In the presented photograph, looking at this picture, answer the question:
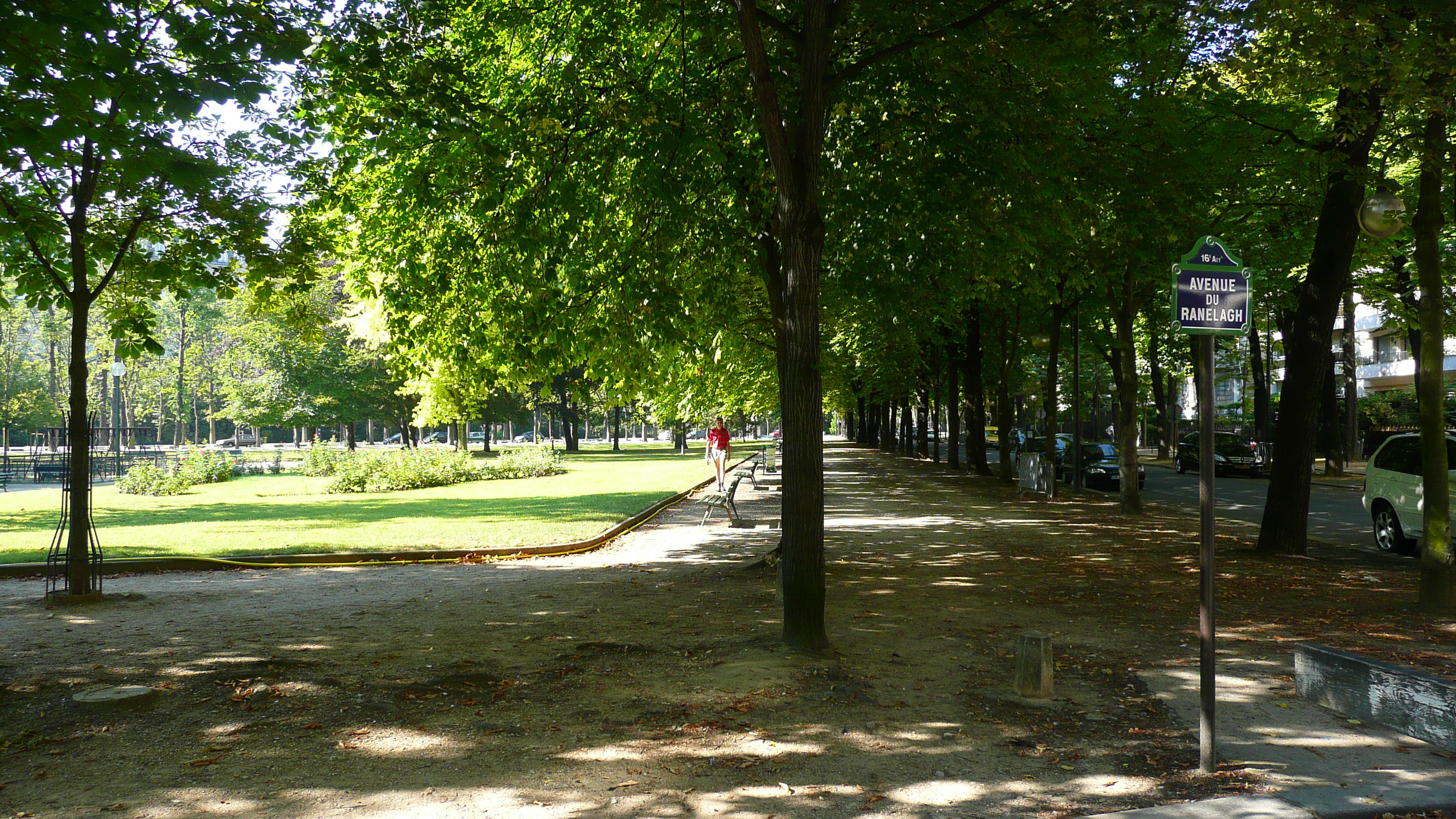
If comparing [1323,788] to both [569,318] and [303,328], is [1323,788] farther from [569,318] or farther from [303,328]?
[303,328]

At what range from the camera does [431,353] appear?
1213 centimetres


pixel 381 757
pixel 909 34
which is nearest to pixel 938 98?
pixel 909 34

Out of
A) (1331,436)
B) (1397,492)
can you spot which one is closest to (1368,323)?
(1331,436)

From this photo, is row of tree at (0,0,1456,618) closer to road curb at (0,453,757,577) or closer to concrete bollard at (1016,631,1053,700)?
concrete bollard at (1016,631,1053,700)

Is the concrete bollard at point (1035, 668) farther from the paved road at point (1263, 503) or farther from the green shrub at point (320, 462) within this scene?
the green shrub at point (320, 462)

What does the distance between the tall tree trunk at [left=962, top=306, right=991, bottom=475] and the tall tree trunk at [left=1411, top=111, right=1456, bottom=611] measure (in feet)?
60.1

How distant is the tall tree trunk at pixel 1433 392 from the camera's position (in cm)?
926

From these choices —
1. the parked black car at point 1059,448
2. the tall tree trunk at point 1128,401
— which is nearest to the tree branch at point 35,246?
the tall tree trunk at point 1128,401

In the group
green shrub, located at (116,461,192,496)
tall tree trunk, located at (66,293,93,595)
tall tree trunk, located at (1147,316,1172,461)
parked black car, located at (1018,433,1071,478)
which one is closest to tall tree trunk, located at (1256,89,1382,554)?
tall tree trunk, located at (66,293,93,595)

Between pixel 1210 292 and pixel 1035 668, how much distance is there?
2901 millimetres

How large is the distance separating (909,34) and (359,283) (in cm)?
764

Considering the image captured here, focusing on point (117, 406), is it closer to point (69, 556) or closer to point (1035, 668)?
point (69, 556)

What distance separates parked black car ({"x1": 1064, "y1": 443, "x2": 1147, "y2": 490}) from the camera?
2958cm

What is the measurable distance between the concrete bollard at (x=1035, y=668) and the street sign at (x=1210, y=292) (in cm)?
260
